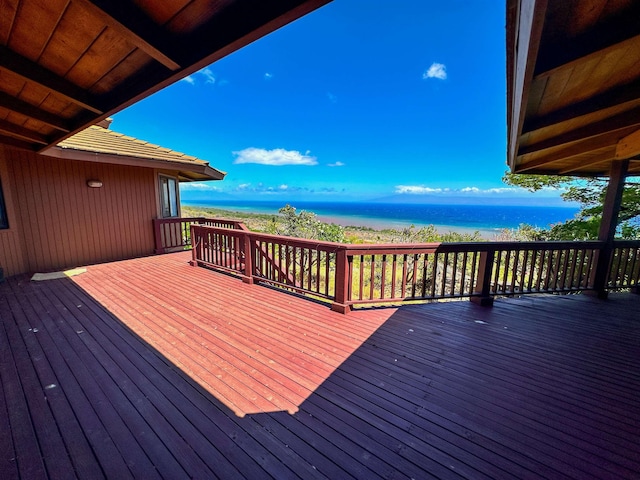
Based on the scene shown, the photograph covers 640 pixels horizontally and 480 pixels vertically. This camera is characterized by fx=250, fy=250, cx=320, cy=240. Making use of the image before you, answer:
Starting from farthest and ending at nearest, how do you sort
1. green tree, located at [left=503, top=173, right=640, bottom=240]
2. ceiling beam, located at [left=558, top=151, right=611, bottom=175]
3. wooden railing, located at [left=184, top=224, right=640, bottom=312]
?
1. green tree, located at [left=503, top=173, right=640, bottom=240]
2. ceiling beam, located at [left=558, top=151, right=611, bottom=175]
3. wooden railing, located at [left=184, top=224, right=640, bottom=312]

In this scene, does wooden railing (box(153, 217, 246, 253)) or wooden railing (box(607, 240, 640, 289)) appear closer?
wooden railing (box(607, 240, 640, 289))

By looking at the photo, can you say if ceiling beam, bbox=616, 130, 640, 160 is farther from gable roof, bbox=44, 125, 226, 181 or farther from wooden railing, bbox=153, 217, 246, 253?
gable roof, bbox=44, 125, 226, 181

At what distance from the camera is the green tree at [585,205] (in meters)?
6.41

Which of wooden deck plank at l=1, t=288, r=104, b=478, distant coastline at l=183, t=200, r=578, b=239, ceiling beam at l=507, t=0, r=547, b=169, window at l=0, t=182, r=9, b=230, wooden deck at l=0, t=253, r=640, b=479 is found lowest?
distant coastline at l=183, t=200, r=578, b=239

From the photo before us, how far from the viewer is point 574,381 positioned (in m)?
2.09

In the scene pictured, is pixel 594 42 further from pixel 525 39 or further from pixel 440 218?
pixel 440 218

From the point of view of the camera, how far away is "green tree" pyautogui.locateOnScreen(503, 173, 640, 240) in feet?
21.0

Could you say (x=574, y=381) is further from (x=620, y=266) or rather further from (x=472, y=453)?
(x=620, y=266)

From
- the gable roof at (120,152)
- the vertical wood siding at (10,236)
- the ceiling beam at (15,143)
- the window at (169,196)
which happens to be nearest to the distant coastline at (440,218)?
the gable roof at (120,152)

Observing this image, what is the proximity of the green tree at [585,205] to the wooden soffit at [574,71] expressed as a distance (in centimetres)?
374

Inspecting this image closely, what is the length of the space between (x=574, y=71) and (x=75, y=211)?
7980mm

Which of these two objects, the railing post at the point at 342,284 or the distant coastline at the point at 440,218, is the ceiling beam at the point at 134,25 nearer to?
the railing post at the point at 342,284

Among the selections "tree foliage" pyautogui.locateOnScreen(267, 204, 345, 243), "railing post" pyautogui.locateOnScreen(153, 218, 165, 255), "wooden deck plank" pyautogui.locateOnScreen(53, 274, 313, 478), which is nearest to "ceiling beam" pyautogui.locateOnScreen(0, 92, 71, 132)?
"wooden deck plank" pyautogui.locateOnScreen(53, 274, 313, 478)

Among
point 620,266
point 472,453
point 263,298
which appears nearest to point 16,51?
point 263,298
